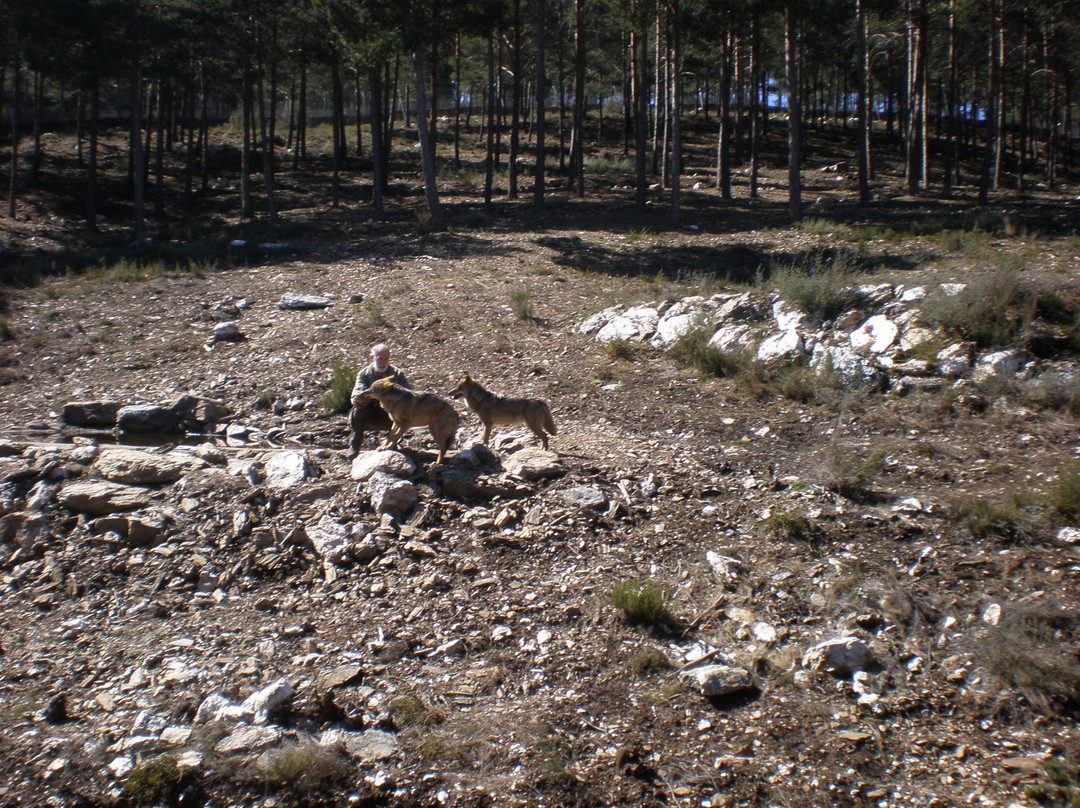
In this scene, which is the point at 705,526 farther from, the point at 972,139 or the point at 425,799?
the point at 972,139

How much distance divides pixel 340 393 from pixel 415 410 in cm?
290

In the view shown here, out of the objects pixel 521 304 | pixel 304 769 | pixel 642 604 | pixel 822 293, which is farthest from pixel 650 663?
pixel 521 304

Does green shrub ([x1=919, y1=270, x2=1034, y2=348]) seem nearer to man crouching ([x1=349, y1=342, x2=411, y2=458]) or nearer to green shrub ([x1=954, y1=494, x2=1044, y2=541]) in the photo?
green shrub ([x1=954, y1=494, x2=1044, y2=541])

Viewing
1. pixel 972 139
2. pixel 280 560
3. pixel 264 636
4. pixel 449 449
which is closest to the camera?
pixel 264 636

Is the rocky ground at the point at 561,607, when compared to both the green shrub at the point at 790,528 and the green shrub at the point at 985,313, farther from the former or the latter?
the green shrub at the point at 985,313

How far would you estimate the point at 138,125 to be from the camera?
30.6 meters

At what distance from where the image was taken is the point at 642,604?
648cm

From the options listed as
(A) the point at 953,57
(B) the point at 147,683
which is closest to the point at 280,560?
(B) the point at 147,683

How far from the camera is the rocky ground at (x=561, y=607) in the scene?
16.9 feet

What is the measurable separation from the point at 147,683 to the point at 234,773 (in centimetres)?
140

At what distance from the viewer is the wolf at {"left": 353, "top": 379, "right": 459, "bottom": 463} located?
9.01 metres

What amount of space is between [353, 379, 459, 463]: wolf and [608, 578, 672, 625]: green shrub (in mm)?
3242

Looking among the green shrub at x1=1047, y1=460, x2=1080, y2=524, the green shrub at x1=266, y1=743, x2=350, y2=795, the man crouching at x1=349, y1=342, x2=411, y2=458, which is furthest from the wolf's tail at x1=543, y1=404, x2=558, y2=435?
the green shrub at x1=1047, y1=460, x2=1080, y2=524

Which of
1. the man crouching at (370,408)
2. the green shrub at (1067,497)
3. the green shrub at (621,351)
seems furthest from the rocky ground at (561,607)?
the green shrub at (621,351)
